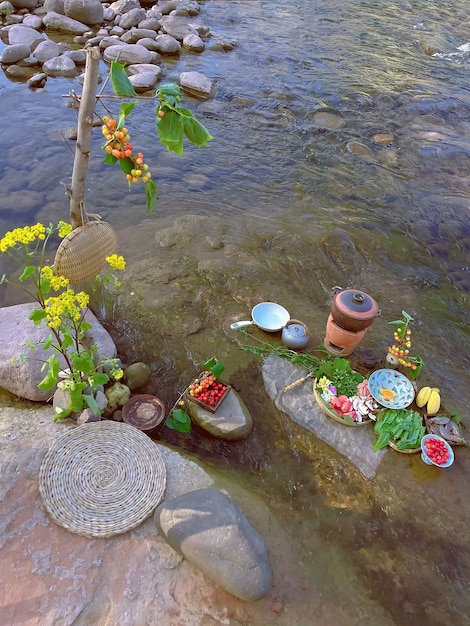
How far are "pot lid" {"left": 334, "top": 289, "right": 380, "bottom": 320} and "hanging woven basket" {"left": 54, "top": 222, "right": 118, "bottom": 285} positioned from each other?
8.77ft

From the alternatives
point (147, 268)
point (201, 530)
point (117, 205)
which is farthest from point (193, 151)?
point (201, 530)

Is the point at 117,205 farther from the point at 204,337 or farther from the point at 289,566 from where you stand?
the point at 289,566

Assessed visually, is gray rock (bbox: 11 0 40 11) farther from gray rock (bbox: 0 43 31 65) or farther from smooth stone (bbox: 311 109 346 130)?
smooth stone (bbox: 311 109 346 130)

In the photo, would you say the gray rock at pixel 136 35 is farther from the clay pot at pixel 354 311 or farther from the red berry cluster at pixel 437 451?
the red berry cluster at pixel 437 451

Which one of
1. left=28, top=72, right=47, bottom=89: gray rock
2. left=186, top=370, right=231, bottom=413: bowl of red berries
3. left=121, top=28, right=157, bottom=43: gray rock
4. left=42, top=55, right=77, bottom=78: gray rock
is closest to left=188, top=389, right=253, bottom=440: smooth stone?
left=186, top=370, right=231, bottom=413: bowl of red berries

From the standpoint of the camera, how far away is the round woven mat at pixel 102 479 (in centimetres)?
382

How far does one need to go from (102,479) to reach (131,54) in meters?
12.4

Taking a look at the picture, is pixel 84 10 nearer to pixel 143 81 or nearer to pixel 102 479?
pixel 143 81

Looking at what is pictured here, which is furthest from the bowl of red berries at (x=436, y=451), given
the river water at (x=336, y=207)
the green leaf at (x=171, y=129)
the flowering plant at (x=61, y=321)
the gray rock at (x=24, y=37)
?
the gray rock at (x=24, y=37)

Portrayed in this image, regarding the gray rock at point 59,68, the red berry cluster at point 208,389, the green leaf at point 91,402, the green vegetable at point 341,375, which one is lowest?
the red berry cluster at point 208,389

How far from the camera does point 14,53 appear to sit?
11680mm

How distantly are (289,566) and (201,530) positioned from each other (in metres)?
0.96

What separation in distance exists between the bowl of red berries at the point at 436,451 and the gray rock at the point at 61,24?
50.1ft

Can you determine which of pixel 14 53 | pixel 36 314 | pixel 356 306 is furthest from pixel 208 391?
pixel 14 53
